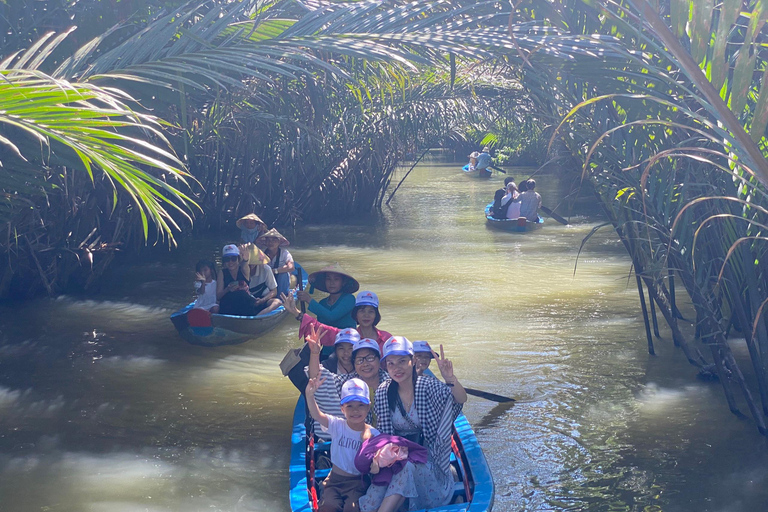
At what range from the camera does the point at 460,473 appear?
5457 mm

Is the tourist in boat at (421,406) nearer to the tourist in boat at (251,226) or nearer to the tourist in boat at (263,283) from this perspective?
the tourist in boat at (263,283)

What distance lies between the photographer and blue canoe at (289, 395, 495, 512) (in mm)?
4762

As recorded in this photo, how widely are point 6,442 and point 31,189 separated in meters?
2.29

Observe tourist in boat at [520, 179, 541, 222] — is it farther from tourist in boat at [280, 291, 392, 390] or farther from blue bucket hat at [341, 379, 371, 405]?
blue bucket hat at [341, 379, 371, 405]

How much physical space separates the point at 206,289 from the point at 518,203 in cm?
1111

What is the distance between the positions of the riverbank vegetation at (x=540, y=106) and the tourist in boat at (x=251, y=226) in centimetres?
178

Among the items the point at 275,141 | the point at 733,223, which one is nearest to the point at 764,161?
the point at 733,223

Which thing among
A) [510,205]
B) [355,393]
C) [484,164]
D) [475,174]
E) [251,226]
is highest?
[355,393]

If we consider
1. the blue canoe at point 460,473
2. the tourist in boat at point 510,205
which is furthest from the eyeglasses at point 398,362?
the tourist in boat at point 510,205

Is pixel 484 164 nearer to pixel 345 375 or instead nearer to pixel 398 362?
pixel 345 375

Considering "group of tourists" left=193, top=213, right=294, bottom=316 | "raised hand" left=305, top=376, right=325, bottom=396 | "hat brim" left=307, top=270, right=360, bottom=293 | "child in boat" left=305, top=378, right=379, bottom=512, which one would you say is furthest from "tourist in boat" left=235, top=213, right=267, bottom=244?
"child in boat" left=305, top=378, right=379, bottom=512

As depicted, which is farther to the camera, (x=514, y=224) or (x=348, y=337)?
(x=514, y=224)

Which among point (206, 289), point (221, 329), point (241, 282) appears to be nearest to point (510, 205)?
point (241, 282)

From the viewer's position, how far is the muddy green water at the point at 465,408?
6168 millimetres
